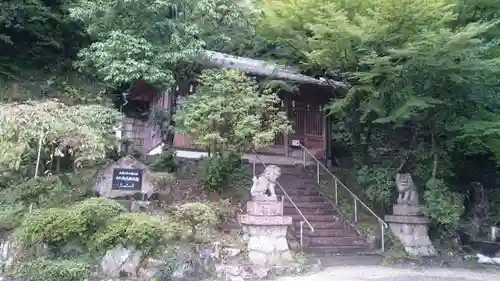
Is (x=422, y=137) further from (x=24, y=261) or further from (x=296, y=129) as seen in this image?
(x=24, y=261)

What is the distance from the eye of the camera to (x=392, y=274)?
8.81 metres

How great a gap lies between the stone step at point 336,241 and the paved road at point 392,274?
134 centimetres

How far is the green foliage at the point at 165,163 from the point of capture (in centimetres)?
1216

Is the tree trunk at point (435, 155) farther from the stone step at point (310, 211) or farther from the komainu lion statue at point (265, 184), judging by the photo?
the komainu lion statue at point (265, 184)

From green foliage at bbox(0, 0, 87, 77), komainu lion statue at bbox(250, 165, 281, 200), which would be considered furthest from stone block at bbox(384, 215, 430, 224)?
green foliage at bbox(0, 0, 87, 77)

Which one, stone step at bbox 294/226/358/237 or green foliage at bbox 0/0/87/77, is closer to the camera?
stone step at bbox 294/226/358/237

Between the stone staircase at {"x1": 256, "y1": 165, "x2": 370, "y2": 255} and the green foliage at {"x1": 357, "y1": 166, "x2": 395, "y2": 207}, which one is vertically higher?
the green foliage at {"x1": 357, "y1": 166, "x2": 395, "y2": 207}

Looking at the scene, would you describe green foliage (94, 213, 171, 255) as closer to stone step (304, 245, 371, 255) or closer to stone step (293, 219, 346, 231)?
stone step (304, 245, 371, 255)

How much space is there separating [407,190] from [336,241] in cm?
230

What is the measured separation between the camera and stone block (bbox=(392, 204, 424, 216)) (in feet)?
36.5

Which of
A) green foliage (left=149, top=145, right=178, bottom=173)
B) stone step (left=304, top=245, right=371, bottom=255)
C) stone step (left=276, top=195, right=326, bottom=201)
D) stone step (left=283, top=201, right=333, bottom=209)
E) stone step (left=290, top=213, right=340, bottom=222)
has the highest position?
green foliage (left=149, top=145, right=178, bottom=173)

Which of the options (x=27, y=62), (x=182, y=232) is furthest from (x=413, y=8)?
(x=27, y=62)

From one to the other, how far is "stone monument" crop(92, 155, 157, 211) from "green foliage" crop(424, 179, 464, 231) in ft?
22.0

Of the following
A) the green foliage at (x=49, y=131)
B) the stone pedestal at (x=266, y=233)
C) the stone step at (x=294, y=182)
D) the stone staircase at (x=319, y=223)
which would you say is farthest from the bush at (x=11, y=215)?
the stone step at (x=294, y=182)
